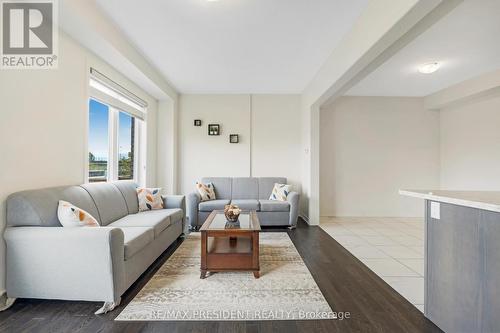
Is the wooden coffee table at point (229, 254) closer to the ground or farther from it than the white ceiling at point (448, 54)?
closer to the ground

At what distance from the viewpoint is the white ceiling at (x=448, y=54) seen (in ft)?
8.16

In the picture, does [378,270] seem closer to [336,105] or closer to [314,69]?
[314,69]

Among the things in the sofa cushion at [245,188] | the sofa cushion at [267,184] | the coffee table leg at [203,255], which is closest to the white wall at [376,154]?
the sofa cushion at [267,184]

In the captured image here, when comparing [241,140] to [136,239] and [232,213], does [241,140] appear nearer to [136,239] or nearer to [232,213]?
[232,213]

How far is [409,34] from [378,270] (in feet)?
7.88

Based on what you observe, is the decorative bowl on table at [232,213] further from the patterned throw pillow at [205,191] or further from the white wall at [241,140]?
the white wall at [241,140]

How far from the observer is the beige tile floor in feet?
7.80

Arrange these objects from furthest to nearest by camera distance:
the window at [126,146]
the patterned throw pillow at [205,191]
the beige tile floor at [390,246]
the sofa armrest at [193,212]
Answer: the patterned throw pillow at [205,191]
the sofa armrest at [193,212]
the window at [126,146]
the beige tile floor at [390,246]

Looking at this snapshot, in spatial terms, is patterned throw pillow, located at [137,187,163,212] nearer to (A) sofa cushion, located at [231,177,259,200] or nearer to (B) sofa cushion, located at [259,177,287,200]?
(A) sofa cushion, located at [231,177,259,200]

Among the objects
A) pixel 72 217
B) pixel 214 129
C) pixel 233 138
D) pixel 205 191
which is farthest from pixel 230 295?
pixel 214 129

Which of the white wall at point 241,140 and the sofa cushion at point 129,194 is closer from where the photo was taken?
the sofa cushion at point 129,194

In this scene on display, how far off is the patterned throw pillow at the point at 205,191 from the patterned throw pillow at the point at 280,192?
117 centimetres

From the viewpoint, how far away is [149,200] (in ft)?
11.6

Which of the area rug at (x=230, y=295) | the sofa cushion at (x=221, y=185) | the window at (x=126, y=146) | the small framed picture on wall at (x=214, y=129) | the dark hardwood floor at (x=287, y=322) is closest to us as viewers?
the dark hardwood floor at (x=287, y=322)
